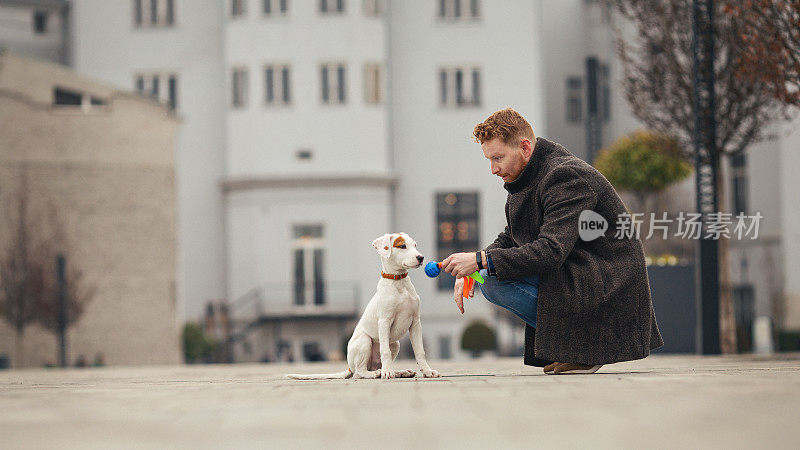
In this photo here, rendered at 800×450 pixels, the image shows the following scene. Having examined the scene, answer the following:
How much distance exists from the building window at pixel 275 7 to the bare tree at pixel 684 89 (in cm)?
2095

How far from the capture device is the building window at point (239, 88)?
43.5 m

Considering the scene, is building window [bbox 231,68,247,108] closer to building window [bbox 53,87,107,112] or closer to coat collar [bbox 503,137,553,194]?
building window [bbox 53,87,107,112]

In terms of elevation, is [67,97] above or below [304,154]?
above

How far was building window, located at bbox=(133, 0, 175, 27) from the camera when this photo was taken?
45.8 meters

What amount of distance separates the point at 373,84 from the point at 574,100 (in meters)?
10.5

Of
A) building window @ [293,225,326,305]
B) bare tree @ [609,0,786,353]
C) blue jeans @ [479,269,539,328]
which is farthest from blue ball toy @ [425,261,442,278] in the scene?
building window @ [293,225,326,305]

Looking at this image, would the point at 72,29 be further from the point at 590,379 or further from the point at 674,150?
the point at 590,379

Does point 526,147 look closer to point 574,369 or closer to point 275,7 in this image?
point 574,369

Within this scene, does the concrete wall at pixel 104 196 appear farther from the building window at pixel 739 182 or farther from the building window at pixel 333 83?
the building window at pixel 739 182

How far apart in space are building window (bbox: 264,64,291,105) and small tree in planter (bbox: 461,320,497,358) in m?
10.5

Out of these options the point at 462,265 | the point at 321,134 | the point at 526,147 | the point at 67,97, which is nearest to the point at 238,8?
the point at 321,134

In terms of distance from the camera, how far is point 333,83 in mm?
43031

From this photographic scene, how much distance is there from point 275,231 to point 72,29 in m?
11.6

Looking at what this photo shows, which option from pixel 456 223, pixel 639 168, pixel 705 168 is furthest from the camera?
pixel 456 223
